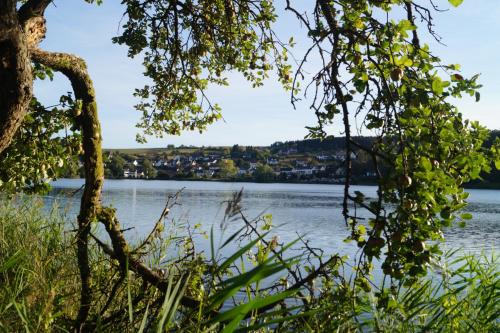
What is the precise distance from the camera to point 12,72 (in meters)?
3.94

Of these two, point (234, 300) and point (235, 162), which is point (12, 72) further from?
point (235, 162)

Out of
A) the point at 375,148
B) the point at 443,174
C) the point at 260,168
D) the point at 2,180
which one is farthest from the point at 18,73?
the point at 260,168

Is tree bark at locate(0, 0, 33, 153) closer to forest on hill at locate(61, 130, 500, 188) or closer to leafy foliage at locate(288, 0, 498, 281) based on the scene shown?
leafy foliage at locate(288, 0, 498, 281)

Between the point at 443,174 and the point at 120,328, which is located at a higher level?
the point at 443,174

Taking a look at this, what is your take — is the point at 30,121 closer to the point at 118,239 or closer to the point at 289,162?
the point at 118,239

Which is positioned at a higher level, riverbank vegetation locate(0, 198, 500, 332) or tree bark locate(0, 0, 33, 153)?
tree bark locate(0, 0, 33, 153)

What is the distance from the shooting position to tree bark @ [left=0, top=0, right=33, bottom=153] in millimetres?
3771

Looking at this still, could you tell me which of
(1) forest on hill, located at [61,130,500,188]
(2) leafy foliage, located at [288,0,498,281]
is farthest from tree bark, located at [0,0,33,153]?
(1) forest on hill, located at [61,130,500,188]

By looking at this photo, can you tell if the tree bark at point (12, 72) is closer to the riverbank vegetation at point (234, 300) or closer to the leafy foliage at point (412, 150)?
the riverbank vegetation at point (234, 300)

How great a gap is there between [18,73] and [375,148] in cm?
258

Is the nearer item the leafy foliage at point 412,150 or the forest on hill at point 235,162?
the leafy foliage at point 412,150

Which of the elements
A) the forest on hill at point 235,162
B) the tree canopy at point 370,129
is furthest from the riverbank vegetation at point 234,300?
the forest on hill at point 235,162

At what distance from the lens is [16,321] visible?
390cm

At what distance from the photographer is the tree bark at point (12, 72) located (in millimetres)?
3771
